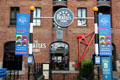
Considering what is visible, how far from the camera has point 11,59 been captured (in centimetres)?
1758

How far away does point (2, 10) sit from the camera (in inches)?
710

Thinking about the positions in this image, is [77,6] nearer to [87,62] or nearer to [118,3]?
[118,3]

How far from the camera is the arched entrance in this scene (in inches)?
688

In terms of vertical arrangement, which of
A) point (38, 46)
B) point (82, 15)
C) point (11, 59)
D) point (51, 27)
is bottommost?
point (11, 59)

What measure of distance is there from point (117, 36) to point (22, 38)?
10752 mm

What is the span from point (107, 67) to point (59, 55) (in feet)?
17.3

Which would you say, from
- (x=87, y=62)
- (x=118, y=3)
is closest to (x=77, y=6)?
(x=118, y=3)

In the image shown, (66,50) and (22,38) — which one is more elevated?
(22,38)

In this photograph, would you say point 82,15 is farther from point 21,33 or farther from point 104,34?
point 21,33

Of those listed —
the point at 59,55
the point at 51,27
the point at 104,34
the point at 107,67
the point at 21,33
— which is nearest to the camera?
the point at 21,33

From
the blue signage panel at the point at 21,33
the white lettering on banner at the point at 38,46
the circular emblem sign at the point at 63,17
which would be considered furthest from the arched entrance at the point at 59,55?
the circular emblem sign at the point at 63,17

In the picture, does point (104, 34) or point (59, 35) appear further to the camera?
point (59, 35)

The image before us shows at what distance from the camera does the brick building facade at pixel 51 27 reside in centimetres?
1739

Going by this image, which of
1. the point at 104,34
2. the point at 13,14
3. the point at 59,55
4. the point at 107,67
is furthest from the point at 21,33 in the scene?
the point at 107,67
